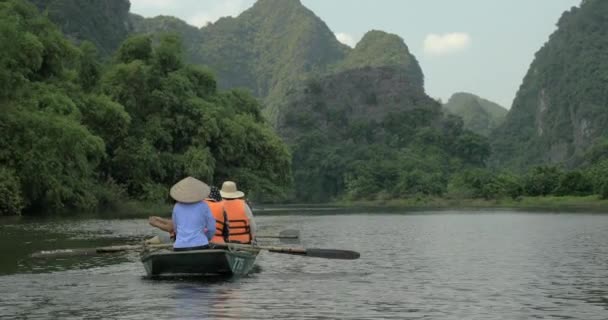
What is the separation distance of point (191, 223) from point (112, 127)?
32.7 meters

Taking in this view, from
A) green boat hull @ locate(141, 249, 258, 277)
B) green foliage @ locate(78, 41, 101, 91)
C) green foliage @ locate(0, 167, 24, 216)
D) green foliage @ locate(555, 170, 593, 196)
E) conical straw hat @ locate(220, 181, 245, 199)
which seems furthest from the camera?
green foliage @ locate(555, 170, 593, 196)

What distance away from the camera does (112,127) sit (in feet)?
150

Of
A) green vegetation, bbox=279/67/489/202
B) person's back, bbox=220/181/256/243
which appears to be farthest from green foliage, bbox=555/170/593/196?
person's back, bbox=220/181/256/243

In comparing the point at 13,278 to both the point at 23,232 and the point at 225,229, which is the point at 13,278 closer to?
the point at 225,229

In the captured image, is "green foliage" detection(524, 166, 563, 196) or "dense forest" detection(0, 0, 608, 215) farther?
"green foliage" detection(524, 166, 563, 196)

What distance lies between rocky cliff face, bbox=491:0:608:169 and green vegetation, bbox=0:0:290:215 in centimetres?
6312

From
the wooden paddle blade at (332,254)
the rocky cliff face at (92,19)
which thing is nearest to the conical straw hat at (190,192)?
the wooden paddle blade at (332,254)

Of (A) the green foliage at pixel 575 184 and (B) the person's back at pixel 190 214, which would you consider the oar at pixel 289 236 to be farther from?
(A) the green foliage at pixel 575 184

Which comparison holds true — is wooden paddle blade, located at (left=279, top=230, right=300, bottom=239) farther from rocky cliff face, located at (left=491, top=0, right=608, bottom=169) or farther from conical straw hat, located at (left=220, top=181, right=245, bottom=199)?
rocky cliff face, located at (left=491, top=0, right=608, bottom=169)

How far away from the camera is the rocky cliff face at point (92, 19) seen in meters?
96.1

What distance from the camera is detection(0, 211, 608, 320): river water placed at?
10.9m

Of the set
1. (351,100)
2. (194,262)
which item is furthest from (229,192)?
(351,100)

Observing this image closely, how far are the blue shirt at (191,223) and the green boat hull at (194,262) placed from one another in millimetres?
263

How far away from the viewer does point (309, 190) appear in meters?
116
